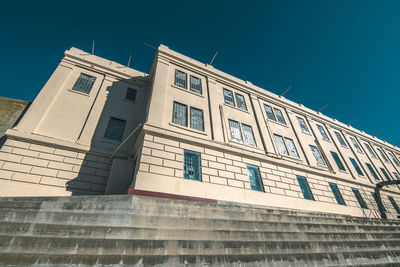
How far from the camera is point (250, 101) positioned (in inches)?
612

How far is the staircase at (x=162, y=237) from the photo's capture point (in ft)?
10.4

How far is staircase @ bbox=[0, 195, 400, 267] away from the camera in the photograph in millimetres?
3156

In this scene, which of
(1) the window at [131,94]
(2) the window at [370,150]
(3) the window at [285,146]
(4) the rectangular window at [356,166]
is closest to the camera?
(1) the window at [131,94]

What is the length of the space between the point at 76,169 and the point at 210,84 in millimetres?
10580

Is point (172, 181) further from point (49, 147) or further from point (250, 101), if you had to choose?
point (250, 101)

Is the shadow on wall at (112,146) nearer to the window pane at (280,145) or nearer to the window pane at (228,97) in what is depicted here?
the window pane at (228,97)

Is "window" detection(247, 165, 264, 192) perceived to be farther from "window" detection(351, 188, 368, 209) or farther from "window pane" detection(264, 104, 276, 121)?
"window" detection(351, 188, 368, 209)

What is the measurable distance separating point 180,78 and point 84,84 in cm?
681

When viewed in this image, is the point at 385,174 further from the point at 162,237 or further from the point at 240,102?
the point at 162,237

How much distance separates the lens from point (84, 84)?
1223cm

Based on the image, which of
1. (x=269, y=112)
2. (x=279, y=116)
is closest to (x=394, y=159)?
(x=279, y=116)

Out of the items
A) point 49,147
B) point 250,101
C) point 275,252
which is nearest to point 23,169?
point 49,147

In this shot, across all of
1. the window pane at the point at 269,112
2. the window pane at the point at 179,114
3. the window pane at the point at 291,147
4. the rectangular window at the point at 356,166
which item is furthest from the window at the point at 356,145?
the window pane at the point at 179,114

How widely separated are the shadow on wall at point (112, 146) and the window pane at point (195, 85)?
3.80 metres
